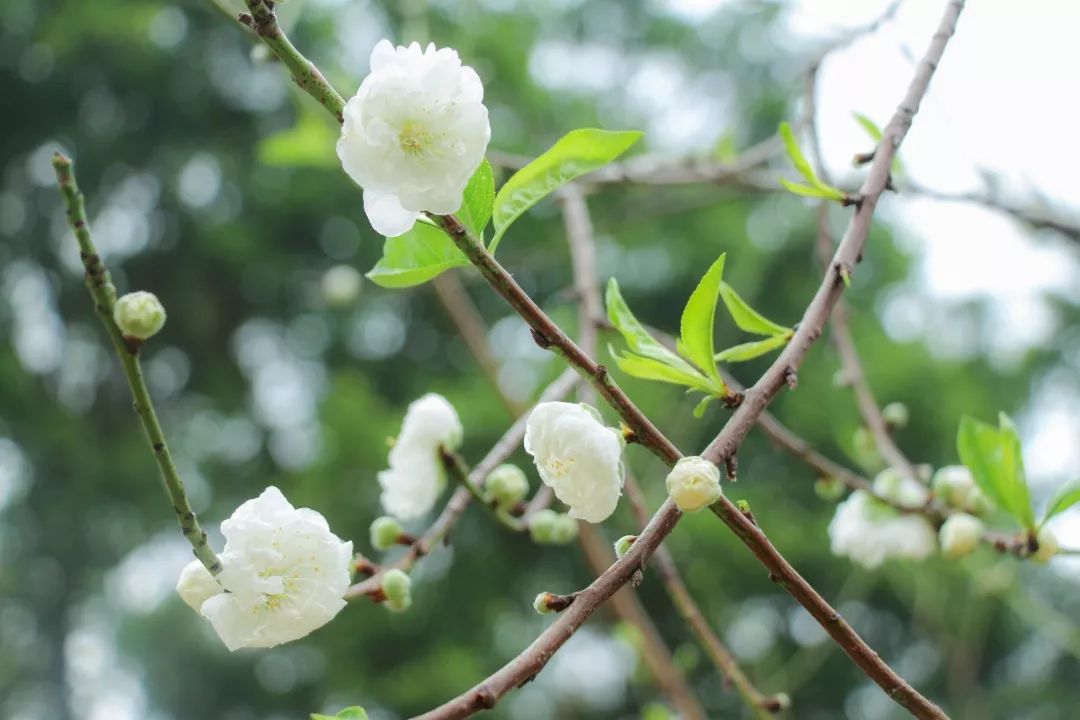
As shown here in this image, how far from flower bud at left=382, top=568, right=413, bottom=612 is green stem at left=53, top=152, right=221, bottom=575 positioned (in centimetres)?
15

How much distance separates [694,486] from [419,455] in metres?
0.28

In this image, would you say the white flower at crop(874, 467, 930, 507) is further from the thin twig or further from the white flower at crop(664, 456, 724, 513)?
the white flower at crop(664, 456, 724, 513)

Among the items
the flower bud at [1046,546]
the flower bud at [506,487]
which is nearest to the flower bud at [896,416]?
the flower bud at [1046,546]

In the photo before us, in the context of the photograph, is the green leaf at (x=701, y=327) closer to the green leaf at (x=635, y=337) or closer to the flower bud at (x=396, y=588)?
the green leaf at (x=635, y=337)

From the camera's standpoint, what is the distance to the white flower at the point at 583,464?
321 mm

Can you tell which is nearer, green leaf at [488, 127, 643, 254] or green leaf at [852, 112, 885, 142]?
green leaf at [488, 127, 643, 254]

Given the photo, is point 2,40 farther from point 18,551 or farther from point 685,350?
point 685,350

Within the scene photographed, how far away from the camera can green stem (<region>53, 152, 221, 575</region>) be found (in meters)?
0.28

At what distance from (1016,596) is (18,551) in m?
4.63

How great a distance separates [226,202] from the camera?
177 inches

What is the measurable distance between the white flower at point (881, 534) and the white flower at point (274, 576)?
1.22 ft

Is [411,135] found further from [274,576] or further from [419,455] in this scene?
[419,455]

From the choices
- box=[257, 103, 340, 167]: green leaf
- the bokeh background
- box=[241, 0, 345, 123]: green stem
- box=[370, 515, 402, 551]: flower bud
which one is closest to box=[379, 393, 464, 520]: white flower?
box=[370, 515, 402, 551]: flower bud

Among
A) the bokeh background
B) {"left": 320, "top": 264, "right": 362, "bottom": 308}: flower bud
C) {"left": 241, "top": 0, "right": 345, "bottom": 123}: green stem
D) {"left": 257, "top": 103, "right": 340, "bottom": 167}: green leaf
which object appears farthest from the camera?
the bokeh background
